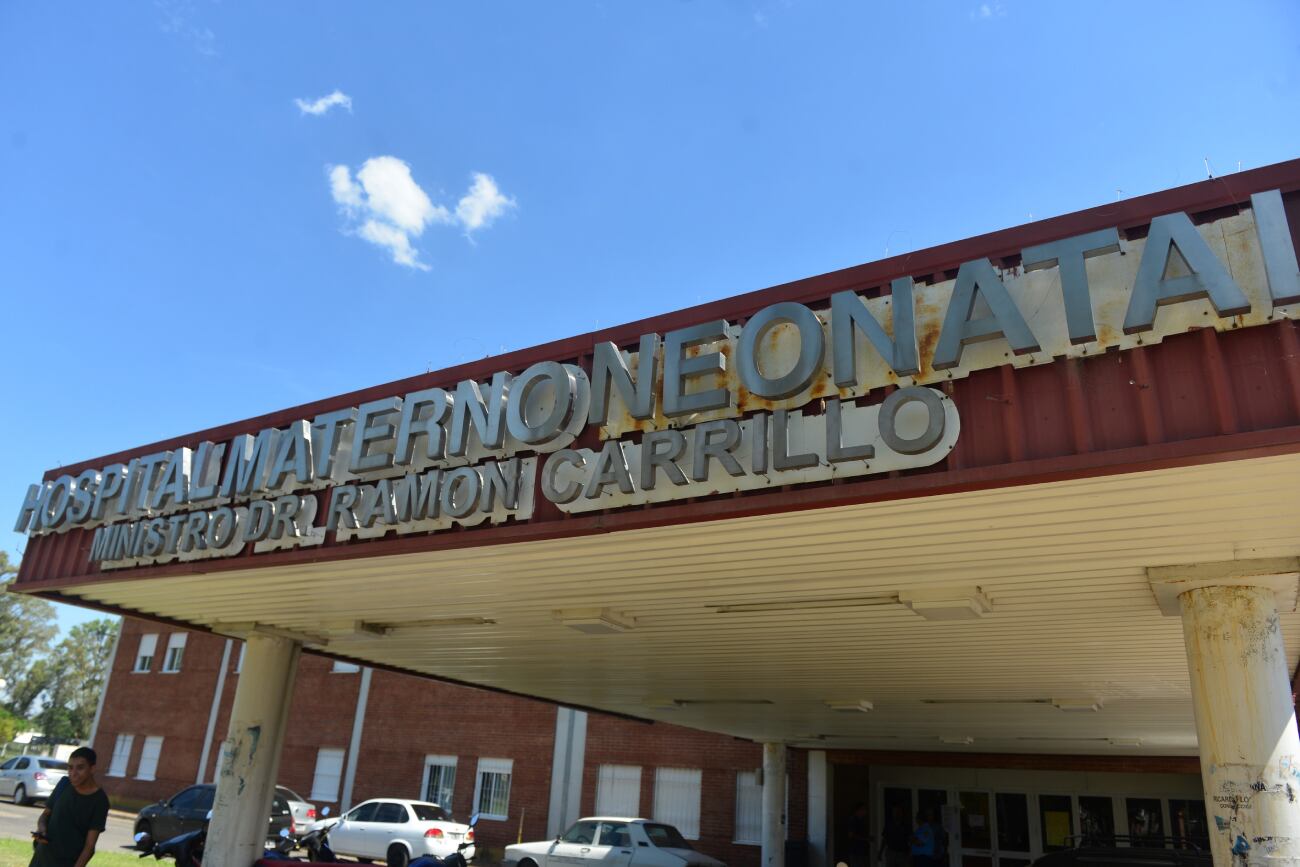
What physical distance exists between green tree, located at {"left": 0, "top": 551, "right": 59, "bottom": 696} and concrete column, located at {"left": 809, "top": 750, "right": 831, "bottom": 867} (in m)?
86.7

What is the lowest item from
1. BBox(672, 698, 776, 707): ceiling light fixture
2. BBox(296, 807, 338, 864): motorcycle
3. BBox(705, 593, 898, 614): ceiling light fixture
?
BBox(296, 807, 338, 864): motorcycle

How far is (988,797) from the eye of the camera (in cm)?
2208

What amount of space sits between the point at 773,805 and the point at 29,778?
24775 millimetres

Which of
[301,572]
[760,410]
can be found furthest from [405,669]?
[760,410]

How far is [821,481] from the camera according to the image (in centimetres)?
618

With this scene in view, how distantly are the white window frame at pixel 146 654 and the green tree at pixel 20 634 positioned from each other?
5855 cm

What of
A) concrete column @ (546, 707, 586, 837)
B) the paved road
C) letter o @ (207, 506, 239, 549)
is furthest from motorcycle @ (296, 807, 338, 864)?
letter o @ (207, 506, 239, 549)

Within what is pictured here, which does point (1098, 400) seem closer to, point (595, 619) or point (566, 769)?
point (595, 619)

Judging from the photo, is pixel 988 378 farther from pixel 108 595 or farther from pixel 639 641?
pixel 108 595

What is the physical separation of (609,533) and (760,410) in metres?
1.54

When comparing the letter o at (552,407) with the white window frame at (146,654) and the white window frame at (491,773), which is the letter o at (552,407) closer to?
the white window frame at (491,773)

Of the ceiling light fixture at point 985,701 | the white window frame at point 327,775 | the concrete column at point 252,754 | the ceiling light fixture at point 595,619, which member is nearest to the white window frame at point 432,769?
the white window frame at point 327,775

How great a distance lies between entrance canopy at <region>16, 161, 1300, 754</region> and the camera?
5.40 meters

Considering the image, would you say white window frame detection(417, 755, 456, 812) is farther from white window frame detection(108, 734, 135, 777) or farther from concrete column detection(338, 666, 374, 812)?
white window frame detection(108, 734, 135, 777)
